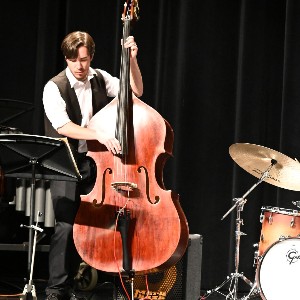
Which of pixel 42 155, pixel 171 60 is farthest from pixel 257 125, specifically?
pixel 42 155

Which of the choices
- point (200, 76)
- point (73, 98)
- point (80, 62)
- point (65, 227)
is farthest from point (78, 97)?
point (200, 76)

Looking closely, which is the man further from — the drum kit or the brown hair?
the drum kit

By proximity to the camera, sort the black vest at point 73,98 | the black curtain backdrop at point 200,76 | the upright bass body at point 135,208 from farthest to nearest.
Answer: the black curtain backdrop at point 200,76 → the black vest at point 73,98 → the upright bass body at point 135,208

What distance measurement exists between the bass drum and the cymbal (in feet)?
1.18

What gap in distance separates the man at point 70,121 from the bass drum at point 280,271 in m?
1.18

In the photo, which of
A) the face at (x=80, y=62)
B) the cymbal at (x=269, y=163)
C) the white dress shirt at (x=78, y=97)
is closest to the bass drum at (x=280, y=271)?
the cymbal at (x=269, y=163)

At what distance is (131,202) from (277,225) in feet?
3.74

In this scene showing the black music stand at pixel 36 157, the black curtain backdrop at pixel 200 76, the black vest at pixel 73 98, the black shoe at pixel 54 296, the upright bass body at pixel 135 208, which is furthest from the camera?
the black curtain backdrop at pixel 200 76

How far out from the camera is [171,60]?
207 inches

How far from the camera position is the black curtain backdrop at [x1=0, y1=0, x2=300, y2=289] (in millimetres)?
5219

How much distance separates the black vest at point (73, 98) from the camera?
4102 millimetres

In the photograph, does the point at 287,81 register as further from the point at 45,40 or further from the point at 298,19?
the point at 45,40

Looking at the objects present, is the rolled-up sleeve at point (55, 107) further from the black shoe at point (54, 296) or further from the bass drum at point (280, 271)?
the bass drum at point (280, 271)

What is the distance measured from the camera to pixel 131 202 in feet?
12.5
